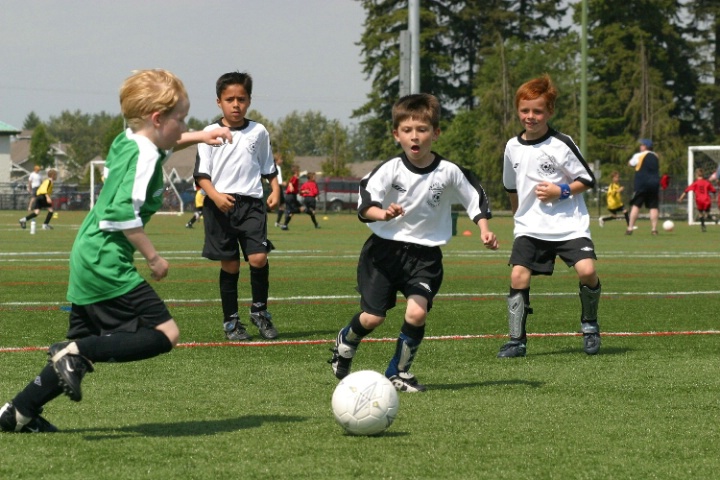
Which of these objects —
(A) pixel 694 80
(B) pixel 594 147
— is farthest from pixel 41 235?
(A) pixel 694 80

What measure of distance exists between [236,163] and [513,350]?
2.58 m

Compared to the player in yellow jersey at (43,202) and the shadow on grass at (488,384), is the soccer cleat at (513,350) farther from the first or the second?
the player in yellow jersey at (43,202)

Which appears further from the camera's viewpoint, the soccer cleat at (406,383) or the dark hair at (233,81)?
the dark hair at (233,81)

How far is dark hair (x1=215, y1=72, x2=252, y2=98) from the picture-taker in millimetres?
8852

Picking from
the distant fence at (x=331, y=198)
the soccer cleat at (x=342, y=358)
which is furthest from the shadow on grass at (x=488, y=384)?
the distant fence at (x=331, y=198)

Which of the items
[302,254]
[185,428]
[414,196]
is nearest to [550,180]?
[414,196]

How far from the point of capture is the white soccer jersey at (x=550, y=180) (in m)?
8.20

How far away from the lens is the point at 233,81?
8.86 metres

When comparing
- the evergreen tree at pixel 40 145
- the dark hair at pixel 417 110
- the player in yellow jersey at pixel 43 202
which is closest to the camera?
the dark hair at pixel 417 110

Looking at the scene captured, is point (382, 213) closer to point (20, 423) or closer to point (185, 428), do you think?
point (185, 428)

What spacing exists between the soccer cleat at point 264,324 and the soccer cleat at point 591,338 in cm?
221

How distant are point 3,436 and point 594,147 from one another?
6821 cm

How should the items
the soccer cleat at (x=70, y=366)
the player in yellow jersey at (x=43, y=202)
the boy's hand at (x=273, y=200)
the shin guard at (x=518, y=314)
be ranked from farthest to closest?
1. the player in yellow jersey at (x=43, y=202)
2. the boy's hand at (x=273, y=200)
3. the shin guard at (x=518, y=314)
4. the soccer cleat at (x=70, y=366)

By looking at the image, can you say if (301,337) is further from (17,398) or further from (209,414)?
(17,398)
